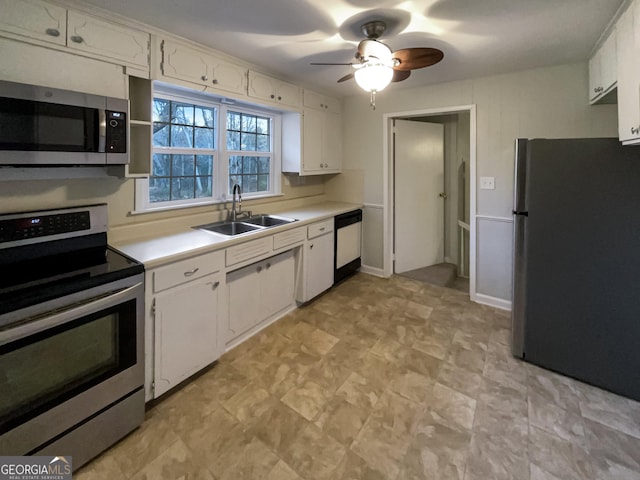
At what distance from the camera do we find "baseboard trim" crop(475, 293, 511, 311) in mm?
3143

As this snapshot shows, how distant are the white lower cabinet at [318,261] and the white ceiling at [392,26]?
1.52m

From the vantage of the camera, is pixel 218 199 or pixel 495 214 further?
pixel 495 214

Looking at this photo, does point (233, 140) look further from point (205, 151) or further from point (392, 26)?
point (392, 26)

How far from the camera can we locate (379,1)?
1719 millimetres

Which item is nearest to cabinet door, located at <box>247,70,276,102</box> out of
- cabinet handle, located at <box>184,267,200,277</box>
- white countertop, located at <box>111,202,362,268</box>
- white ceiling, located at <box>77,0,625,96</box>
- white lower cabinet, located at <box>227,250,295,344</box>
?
white ceiling, located at <box>77,0,625,96</box>

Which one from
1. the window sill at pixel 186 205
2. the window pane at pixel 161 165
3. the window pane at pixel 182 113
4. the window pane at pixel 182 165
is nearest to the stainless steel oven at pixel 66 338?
the window sill at pixel 186 205

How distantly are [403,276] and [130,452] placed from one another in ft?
10.6

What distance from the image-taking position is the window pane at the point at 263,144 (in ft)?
10.9

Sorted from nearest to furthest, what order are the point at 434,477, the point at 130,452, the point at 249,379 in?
the point at 434,477 < the point at 130,452 < the point at 249,379

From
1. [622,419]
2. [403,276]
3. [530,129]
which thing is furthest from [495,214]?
[622,419]

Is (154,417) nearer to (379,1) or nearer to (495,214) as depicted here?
(379,1)

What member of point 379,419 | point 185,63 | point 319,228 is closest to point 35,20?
point 185,63

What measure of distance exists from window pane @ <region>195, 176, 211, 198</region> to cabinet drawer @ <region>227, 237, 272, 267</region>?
0.78 meters

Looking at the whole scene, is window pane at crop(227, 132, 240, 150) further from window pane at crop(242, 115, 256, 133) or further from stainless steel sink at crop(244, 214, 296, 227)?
stainless steel sink at crop(244, 214, 296, 227)
